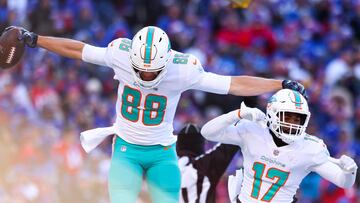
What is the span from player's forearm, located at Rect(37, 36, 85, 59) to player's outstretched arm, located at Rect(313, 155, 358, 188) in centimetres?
221

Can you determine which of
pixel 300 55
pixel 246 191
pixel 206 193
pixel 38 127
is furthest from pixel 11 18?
pixel 246 191

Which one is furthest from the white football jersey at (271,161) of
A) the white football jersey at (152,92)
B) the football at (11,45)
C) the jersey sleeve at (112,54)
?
the football at (11,45)

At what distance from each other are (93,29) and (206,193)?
257 inches

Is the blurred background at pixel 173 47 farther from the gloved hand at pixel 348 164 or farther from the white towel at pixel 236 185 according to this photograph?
the gloved hand at pixel 348 164

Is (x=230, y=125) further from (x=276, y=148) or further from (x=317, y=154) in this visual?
(x=317, y=154)

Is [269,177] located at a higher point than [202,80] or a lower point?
lower

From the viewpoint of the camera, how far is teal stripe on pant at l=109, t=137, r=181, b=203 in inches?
346

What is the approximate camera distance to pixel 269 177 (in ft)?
28.8

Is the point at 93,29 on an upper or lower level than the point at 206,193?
upper

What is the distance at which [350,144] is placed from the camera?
14.1 m

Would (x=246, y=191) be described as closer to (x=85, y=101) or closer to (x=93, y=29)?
(x=85, y=101)

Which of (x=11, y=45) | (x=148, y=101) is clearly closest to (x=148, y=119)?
(x=148, y=101)

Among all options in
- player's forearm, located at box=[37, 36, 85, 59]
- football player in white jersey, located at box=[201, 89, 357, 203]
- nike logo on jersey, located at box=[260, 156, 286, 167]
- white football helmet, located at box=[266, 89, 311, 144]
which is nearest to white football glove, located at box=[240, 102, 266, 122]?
football player in white jersey, located at box=[201, 89, 357, 203]

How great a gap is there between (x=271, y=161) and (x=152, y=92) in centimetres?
114
